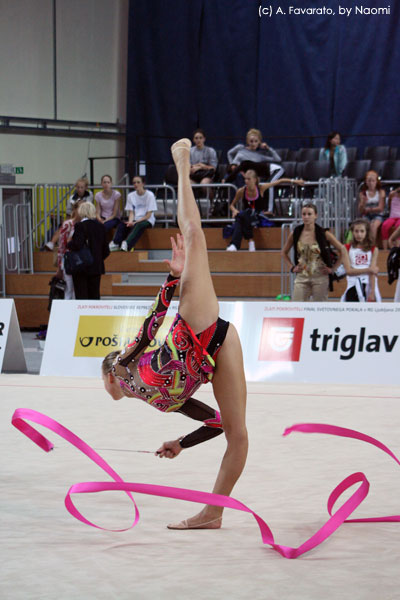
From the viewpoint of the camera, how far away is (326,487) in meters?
4.31

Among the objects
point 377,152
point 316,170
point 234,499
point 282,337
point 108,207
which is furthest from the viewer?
point 377,152

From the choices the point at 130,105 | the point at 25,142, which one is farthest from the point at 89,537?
the point at 130,105

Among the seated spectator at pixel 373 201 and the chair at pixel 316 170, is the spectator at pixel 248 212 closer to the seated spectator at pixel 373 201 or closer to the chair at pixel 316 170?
the chair at pixel 316 170

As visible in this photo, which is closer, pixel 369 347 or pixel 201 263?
pixel 201 263

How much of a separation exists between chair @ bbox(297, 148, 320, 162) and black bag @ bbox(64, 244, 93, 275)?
6.01m

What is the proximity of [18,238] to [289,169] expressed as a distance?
434 cm

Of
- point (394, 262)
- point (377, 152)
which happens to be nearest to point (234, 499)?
point (394, 262)

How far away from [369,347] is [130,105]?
33.3 ft

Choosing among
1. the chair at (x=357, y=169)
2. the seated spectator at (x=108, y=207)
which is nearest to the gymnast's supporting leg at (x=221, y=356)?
the seated spectator at (x=108, y=207)

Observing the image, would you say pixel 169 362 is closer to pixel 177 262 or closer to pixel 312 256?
pixel 177 262

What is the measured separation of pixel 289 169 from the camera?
44.3ft

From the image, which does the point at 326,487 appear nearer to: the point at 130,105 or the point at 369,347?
the point at 369,347

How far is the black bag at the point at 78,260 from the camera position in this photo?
30.8ft

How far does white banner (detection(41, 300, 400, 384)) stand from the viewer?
757 centimetres
